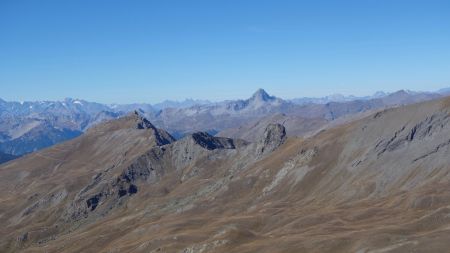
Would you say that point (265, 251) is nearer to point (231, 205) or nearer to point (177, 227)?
point (177, 227)

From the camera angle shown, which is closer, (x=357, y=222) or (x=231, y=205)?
(x=357, y=222)

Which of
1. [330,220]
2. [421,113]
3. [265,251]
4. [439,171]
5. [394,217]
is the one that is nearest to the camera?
[265,251]

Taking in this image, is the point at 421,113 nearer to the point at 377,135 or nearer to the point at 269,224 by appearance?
the point at 377,135

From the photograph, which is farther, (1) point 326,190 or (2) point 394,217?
(1) point 326,190

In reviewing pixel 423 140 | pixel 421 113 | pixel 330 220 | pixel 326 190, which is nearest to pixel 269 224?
pixel 330 220

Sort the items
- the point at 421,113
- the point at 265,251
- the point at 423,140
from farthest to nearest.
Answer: the point at 421,113
the point at 423,140
the point at 265,251

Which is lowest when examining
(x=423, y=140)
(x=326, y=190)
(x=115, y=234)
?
(x=115, y=234)

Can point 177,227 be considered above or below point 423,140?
below

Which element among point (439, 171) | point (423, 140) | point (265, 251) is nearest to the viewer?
point (265, 251)

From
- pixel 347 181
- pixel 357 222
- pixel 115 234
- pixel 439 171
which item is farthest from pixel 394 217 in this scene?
pixel 115 234
